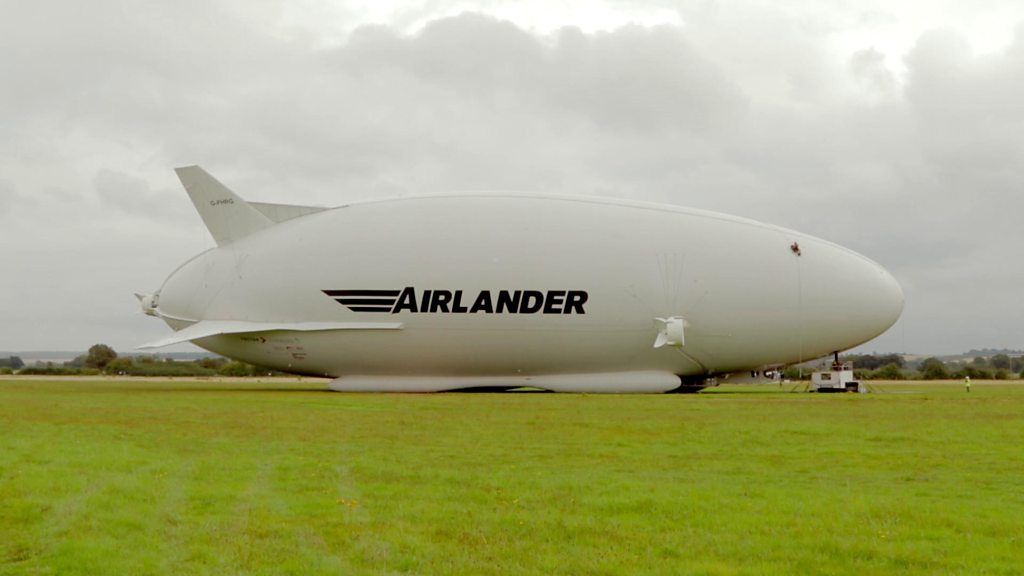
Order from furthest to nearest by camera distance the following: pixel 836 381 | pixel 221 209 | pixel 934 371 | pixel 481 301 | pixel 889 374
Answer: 1. pixel 934 371
2. pixel 889 374
3. pixel 836 381
4. pixel 221 209
5. pixel 481 301

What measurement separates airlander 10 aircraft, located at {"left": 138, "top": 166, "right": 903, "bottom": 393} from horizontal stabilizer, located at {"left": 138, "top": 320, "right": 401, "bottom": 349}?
0.10 m

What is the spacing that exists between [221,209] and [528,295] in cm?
1544

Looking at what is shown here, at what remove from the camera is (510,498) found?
12.1 meters

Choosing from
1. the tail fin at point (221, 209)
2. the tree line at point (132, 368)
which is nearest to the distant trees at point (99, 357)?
the tree line at point (132, 368)

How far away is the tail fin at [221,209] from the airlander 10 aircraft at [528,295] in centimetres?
36

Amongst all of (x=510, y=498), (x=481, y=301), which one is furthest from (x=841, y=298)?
(x=510, y=498)

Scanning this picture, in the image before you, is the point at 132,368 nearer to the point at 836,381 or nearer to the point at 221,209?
the point at 221,209

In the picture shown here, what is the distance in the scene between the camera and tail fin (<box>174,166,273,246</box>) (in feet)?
144

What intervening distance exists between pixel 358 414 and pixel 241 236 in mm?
19204

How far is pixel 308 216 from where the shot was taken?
143 ft

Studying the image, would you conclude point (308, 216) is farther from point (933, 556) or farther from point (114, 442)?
point (933, 556)

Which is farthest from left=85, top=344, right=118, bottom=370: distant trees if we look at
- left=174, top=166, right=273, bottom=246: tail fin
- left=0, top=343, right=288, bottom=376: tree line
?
left=174, top=166, right=273, bottom=246: tail fin

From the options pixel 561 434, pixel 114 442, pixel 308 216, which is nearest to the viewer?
pixel 114 442

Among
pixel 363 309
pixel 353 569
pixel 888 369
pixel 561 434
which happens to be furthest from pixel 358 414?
pixel 888 369
